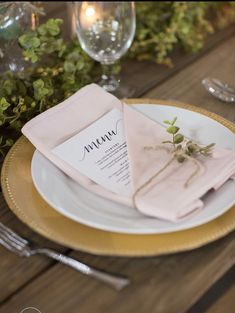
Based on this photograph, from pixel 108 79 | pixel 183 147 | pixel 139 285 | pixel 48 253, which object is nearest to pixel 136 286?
pixel 139 285

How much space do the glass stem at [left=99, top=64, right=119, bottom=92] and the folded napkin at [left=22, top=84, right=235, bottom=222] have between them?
0.18 meters

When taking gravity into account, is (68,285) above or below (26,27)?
below

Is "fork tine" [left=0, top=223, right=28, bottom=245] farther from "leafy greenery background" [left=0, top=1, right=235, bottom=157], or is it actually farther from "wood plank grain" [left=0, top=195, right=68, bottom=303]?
"leafy greenery background" [left=0, top=1, right=235, bottom=157]

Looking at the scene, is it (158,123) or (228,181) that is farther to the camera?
(158,123)

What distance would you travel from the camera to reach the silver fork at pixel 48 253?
0.70 meters

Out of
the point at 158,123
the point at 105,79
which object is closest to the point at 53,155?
the point at 158,123

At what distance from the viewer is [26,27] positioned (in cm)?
109

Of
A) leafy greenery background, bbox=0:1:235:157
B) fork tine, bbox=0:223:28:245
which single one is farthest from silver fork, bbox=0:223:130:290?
leafy greenery background, bbox=0:1:235:157

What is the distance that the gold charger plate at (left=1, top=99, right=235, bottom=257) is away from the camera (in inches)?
27.9

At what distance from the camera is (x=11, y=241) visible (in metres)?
0.77

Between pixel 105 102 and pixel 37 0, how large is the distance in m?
0.61

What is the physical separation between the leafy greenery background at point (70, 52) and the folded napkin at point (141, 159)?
0.07 m

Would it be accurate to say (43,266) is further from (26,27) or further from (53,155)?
(26,27)

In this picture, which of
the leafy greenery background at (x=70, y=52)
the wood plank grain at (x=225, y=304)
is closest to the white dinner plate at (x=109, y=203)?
the leafy greenery background at (x=70, y=52)
